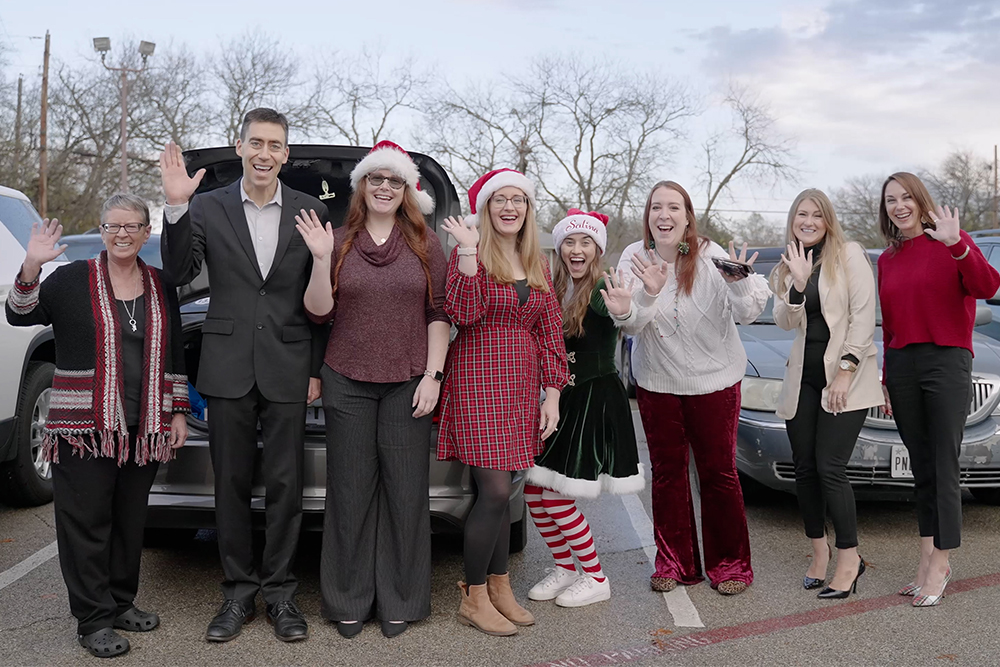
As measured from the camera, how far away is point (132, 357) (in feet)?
11.0

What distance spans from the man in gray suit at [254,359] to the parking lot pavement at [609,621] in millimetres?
222

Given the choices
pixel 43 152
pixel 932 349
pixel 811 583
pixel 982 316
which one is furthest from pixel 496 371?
pixel 43 152

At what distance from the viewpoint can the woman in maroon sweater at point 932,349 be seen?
3.80 meters

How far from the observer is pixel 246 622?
3.57m

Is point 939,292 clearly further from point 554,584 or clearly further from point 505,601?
point 505,601

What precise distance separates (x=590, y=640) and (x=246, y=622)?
4.55 feet

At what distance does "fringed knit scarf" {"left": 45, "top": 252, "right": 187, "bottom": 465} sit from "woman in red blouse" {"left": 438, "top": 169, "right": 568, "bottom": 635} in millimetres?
1098

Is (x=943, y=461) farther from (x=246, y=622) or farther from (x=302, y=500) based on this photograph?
(x=246, y=622)

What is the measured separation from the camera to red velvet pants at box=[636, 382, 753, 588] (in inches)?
157

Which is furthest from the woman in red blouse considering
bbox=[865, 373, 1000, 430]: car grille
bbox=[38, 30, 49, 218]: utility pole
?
bbox=[38, 30, 49, 218]: utility pole

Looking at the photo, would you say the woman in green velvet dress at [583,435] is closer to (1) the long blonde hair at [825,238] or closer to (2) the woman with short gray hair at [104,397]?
(1) the long blonde hair at [825,238]

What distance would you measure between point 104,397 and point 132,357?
0.19 m

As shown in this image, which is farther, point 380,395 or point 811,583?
point 811,583

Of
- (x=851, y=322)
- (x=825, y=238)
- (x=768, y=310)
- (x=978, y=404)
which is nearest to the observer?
(x=851, y=322)
